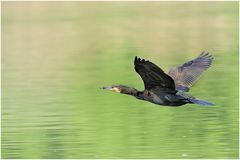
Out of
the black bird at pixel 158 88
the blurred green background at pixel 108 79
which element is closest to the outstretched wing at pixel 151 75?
the black bird at pixel 158 88

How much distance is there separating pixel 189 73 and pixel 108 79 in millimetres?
5037

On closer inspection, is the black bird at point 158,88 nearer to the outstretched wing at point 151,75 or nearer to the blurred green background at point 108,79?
the outstretched wing at point 151,75

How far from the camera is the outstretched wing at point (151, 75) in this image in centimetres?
1066

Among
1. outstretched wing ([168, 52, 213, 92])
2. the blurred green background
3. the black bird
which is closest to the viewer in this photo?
the black bird

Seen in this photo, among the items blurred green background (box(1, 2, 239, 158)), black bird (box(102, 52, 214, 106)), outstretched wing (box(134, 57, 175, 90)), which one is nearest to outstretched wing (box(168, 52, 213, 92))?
black bird (box(102, 52, 214, 106))

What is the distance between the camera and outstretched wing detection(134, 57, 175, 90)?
10664 mm

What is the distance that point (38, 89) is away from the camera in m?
16.5

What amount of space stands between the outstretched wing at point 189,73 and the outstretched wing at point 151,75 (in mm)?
802

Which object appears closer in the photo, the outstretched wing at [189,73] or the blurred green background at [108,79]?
the blurred green background at [108,79]

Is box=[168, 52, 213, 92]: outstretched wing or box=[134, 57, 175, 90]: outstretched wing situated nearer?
box=[134, 57, 175, 90]: outstretched wing

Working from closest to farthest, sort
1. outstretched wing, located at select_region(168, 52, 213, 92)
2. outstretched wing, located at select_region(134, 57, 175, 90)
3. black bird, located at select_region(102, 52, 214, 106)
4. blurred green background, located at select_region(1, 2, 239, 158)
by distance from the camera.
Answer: outstretched wing, located at select_region(134, 57, 175, 90) < black bird, located at select_region(102, 52, 214, 106) < blurred green background, located at select_region(1, 2, 239, 158) < outstretched wing, located at select_region(168, 52, 213, 92)

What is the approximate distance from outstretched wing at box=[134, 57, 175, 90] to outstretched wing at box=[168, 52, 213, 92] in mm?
802

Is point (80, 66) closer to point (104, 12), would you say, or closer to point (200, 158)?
point (200, 158)

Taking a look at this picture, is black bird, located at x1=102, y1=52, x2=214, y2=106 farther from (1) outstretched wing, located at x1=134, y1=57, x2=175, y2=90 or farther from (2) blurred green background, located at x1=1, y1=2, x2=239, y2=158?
(2) blurred green background, located at x1=1, y1=2, x2=239, y2=158
